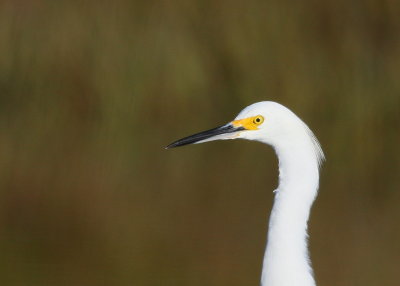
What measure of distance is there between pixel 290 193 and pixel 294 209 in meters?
0.07

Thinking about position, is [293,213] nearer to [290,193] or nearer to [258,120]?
[290,193]

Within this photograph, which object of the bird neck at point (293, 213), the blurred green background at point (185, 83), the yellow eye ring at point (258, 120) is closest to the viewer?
the bird neck at point (293, 213)

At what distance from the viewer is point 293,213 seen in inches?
176

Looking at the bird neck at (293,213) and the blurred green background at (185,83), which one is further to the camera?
the blurred green background at (185,83)

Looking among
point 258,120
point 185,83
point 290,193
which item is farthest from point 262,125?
point 185,83

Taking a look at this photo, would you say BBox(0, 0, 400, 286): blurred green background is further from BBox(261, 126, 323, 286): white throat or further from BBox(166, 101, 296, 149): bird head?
BBox(261, 126, 323, 286): white throat

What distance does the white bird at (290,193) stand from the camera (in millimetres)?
4445

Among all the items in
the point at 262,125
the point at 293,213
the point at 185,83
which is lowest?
the point at 293,213

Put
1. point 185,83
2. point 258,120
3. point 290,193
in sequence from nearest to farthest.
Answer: point 290,193 → point 258,120 → point 185,83

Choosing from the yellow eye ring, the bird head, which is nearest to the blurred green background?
the bird head

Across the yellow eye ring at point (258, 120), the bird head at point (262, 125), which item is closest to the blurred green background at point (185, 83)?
the bird head at point (262, 125)

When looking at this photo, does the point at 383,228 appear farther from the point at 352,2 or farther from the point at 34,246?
the point at 352,2

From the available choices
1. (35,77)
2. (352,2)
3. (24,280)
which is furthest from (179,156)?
(24,280)

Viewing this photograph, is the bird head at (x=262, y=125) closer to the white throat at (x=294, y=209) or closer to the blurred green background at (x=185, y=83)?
the white throat at (x=294, y=209)
